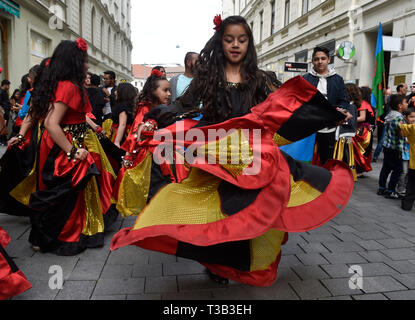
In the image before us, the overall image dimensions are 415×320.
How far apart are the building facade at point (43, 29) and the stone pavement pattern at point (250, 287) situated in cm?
1073

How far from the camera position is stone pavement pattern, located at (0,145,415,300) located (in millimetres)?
2523

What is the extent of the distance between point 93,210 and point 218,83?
187cm

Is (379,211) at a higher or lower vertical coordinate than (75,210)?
lower

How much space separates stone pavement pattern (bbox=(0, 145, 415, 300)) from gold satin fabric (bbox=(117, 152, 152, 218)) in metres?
0.33

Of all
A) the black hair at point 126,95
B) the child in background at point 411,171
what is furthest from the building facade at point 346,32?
the black hair at point 126,95

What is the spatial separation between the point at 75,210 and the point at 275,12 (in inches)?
871

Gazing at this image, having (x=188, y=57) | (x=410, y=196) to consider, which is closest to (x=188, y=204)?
(x=188, y=57)

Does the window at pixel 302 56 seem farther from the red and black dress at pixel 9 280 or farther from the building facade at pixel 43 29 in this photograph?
the red and black dress at pixel 9 280

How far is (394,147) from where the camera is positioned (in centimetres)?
564

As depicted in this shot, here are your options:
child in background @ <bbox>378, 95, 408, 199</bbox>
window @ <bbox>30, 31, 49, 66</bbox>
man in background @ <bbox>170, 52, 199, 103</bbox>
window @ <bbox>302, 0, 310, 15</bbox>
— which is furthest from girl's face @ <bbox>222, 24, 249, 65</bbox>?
window @ <bbox>302, 0, 310, 15</bbox>

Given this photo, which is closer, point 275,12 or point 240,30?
point 240,30

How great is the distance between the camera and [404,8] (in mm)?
10953
